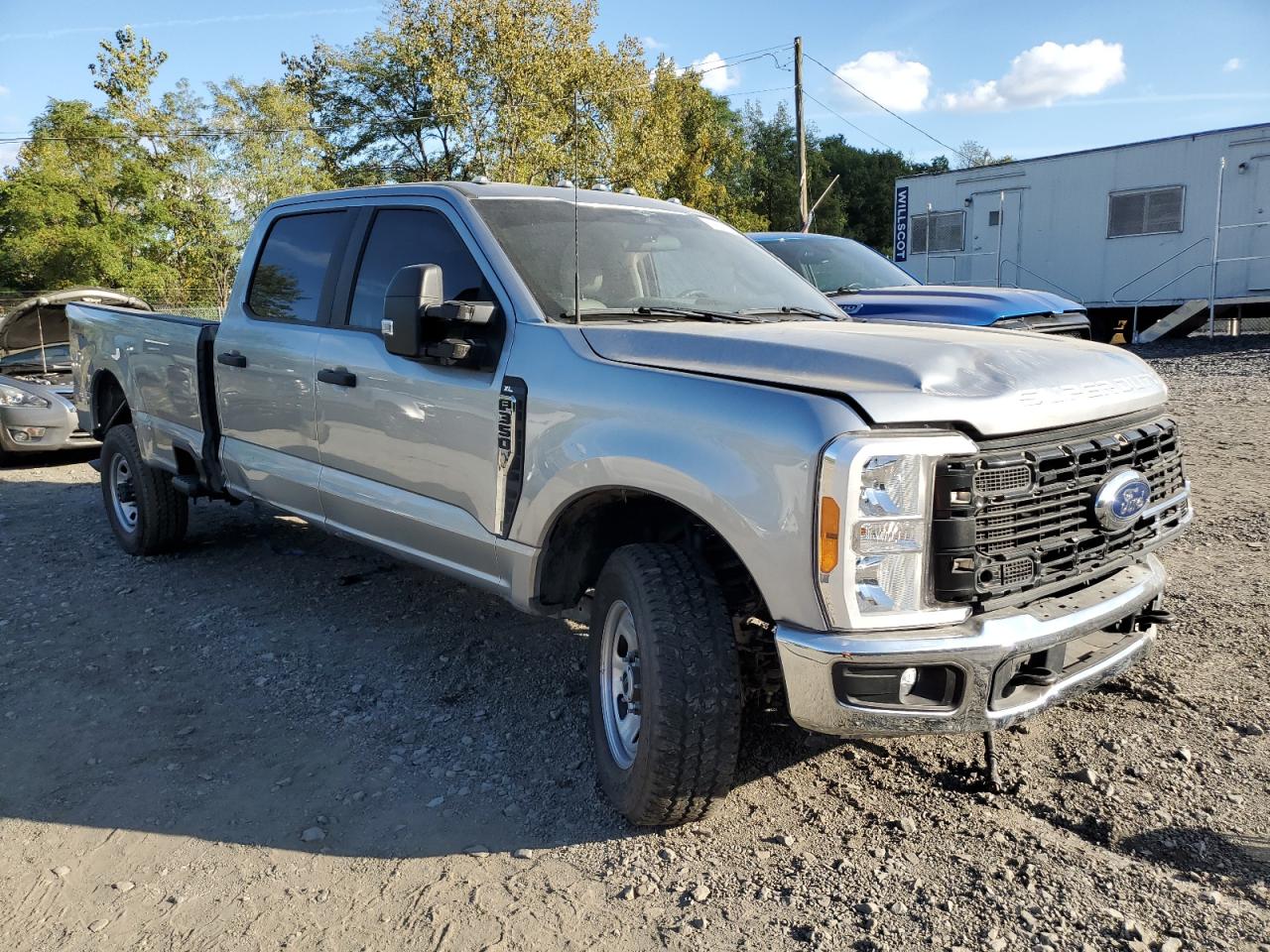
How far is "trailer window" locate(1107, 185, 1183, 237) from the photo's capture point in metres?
18.3

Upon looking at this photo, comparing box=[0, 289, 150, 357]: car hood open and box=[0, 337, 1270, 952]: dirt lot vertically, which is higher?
box=[0, 289, 150, 357]: car hood open

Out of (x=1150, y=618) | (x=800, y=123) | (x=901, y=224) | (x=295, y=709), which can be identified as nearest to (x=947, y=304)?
(x=1150, y=618)

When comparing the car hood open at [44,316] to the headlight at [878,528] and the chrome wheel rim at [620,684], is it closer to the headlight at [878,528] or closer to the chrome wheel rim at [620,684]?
the chrome wheel rim at [620,684]

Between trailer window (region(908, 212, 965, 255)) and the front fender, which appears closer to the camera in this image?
the front fender

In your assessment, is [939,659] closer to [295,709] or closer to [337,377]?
[295,709]

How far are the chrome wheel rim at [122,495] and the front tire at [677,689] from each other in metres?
4.58

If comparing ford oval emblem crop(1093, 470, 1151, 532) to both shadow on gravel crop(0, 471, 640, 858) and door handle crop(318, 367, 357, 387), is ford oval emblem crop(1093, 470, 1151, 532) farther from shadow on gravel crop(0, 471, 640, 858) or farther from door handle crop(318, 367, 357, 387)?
door handle crop(318, 367, 357, 387)

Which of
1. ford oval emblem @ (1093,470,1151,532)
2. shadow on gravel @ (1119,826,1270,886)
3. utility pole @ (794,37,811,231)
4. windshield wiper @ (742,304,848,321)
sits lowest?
shadow on gravel @ (1119,826,1270,886)

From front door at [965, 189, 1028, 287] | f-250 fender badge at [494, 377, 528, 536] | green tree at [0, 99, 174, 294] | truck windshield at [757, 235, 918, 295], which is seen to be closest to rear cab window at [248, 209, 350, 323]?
f-250 fender badge at [494, 377, 528, 536]

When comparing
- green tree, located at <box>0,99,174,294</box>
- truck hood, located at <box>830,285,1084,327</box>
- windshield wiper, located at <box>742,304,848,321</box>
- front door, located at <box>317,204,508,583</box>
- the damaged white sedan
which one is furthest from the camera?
green tree, located at <box>0,99,174,294</box>

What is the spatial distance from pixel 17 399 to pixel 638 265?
8.14 metres

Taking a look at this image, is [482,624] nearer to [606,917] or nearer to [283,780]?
[283,780]

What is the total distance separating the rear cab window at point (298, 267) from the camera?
15.4 ft

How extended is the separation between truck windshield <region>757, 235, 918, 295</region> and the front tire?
18.5 feet
